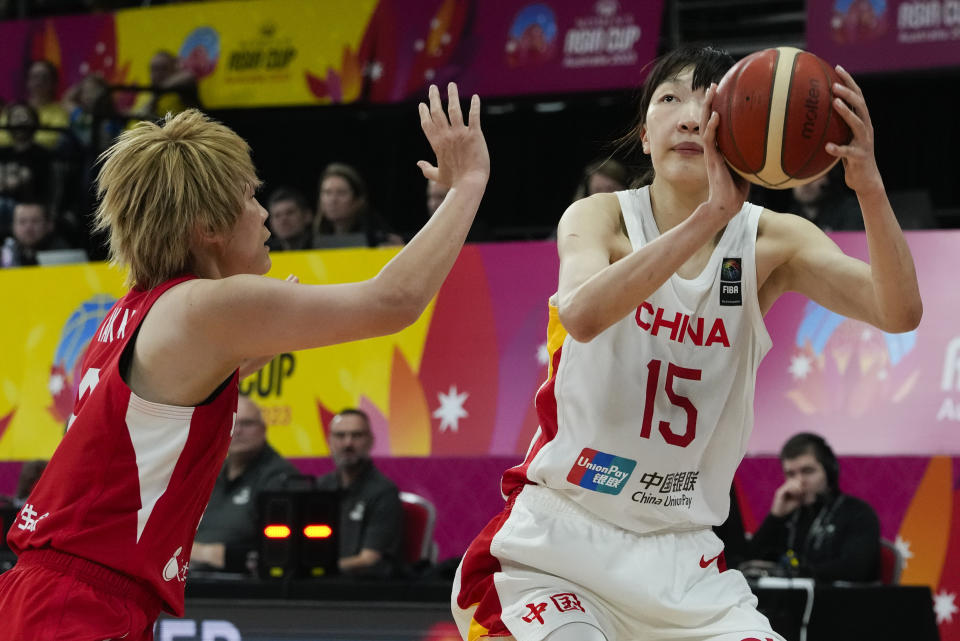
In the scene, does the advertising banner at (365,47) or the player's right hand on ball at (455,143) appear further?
the advertising banner at (365,47)

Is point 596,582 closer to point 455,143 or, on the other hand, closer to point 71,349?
point 455,143

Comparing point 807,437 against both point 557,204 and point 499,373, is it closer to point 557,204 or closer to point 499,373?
point 499,373

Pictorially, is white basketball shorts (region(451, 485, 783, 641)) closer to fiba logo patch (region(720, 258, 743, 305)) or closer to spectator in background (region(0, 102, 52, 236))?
fiba logo patch (region(720, 258, 743, 305))

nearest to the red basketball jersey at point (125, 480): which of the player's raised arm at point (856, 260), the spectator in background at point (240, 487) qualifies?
the player's raised arm at point (856, 260)

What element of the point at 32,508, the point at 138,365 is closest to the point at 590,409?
the point at 138,365

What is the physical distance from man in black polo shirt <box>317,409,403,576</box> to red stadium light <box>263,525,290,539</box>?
620 mm

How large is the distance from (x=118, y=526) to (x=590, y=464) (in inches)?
42.8

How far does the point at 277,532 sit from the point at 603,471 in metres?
3.31

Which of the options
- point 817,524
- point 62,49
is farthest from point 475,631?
point 62,49

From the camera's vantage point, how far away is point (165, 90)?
429 inches

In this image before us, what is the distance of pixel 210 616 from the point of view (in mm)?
5707

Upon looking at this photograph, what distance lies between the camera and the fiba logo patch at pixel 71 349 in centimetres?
891

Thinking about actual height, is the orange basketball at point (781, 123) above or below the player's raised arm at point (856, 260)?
above

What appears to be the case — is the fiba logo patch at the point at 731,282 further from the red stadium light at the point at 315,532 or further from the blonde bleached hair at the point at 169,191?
the red stadium light at the point at 315,532
